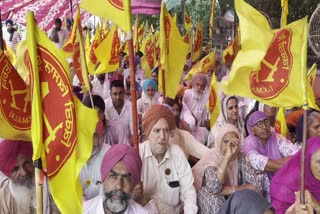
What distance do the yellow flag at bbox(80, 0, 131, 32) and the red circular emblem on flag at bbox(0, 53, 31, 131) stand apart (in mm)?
1222

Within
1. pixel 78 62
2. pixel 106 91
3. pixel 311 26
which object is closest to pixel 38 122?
pixel 78 62

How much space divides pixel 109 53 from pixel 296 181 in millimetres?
3307

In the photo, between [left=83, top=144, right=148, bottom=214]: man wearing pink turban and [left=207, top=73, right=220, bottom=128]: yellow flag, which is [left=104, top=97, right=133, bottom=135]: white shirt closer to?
[left=207, top=73, right=220, bottom=128]: yellow flag

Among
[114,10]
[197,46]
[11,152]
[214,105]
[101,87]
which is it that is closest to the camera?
[11,152]

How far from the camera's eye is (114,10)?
3.46 m

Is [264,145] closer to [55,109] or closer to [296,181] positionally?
[296,181]

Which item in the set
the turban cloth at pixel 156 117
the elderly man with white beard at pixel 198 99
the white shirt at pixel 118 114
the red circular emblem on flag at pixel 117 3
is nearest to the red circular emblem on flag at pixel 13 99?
the turban cloth at pixel 156 117

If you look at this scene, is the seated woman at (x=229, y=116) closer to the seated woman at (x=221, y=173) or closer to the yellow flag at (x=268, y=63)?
the seated woman at (x=221, y=173)

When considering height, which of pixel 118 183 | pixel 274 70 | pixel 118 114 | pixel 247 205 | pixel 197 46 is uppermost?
pixel 197 46

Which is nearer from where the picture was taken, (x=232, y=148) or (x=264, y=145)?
(x=232, y=148)

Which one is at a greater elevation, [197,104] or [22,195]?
[197,104]

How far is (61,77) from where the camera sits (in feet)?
7.00

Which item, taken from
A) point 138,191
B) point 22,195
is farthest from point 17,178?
point 138,191

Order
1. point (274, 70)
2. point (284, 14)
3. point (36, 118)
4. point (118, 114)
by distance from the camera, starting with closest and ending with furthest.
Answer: point (36, 118)
point (274, 70)
point (118, 114)
point (284, 14)
